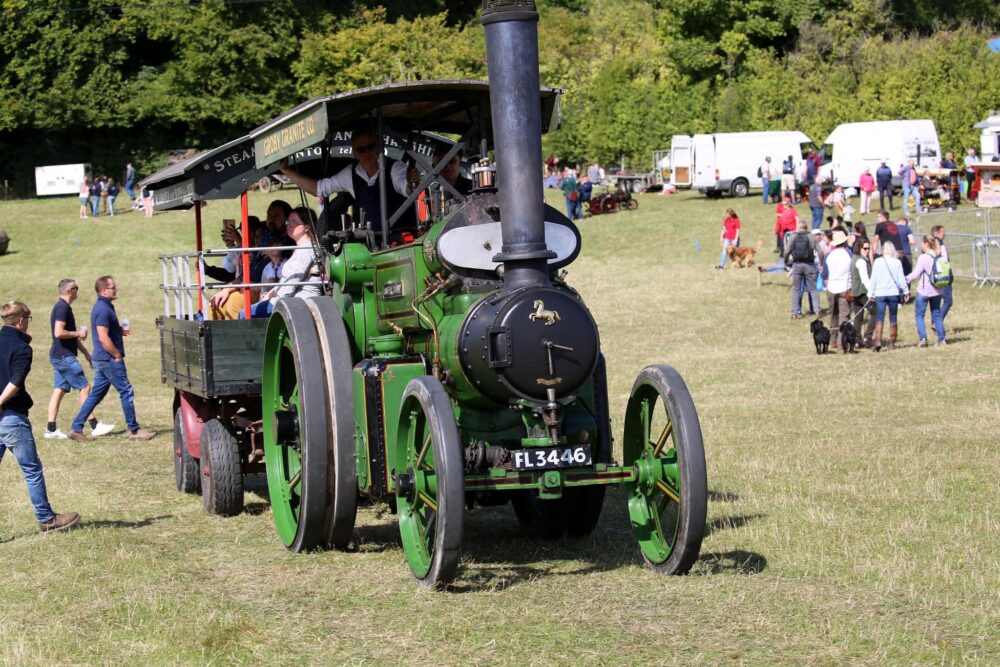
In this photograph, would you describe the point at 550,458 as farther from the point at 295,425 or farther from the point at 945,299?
the point at 945,299

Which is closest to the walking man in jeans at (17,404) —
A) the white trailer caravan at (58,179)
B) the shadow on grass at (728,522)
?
the shadow on grass at (728,522)

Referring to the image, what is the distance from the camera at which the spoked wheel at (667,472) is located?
685cm

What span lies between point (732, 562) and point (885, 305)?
1300 cm

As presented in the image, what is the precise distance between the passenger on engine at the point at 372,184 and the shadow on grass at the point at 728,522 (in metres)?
2.67

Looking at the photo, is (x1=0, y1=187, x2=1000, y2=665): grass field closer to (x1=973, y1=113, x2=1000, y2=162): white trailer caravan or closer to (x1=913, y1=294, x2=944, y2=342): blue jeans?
(x1=913, y1=294, x2=944, y2=342): blue jeans

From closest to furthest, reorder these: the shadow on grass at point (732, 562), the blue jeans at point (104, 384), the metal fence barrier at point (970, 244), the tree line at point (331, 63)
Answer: the shadow on grass at point (732, 562), the blue jeans at point (104, 384), the metal fence barrier at point (970, 244), the tree line at point (331, 63)

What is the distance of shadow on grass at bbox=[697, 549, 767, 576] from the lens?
24.6 ft

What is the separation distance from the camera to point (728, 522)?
8.90m

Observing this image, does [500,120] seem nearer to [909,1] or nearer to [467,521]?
[467,521]

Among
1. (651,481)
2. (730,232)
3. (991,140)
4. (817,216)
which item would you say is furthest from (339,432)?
(991,140)

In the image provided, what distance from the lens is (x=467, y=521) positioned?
9.59 metres

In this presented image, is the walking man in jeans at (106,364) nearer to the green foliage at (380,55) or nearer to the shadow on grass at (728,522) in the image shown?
the shadow on grass at (728,522)

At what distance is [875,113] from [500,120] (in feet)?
146

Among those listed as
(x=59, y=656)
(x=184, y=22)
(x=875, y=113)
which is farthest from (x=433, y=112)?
(x=184, y=22)
